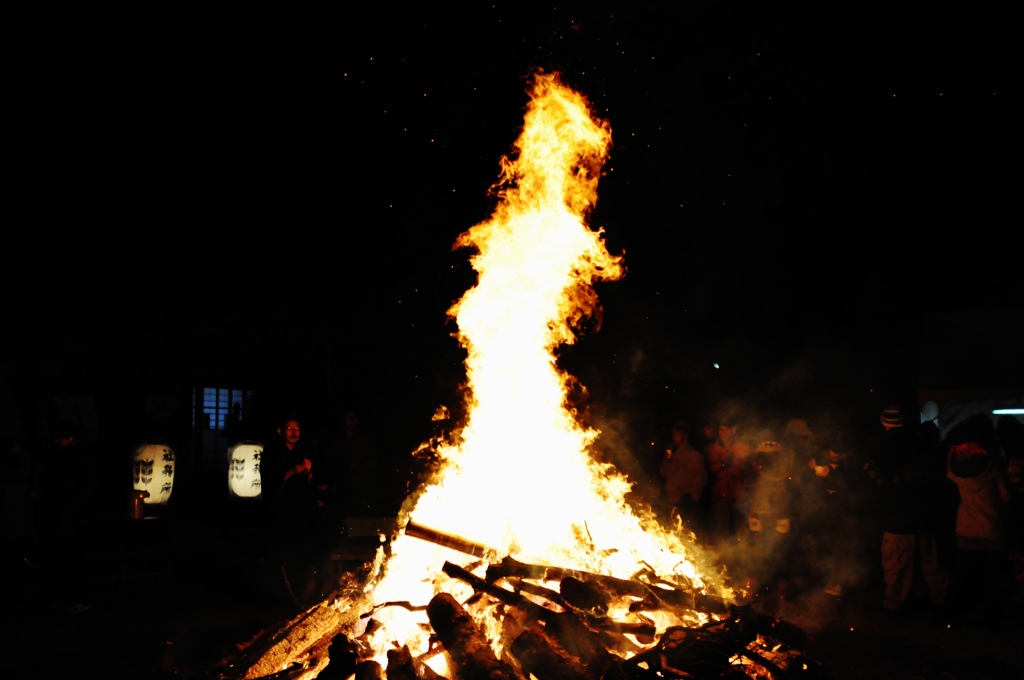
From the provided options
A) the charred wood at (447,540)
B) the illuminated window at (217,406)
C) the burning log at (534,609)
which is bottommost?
the burning log at (534,609)

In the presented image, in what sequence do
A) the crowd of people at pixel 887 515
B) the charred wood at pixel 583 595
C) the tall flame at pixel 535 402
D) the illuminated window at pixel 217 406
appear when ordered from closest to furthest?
the charred wood at pixel 583 595, the tall flame at pixel 535 402, the crowd of people at pixel 887 515, the illuminated window at pixel 217 406

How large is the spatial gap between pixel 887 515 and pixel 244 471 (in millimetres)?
8805

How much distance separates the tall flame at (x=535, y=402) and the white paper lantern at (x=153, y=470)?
20.5ft

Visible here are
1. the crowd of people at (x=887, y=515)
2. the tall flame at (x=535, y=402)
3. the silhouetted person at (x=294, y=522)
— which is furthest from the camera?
the silhouetted person at (x=294, y=522)

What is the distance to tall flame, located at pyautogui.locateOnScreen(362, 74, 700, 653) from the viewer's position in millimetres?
5652

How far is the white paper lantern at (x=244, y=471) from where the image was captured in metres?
11.8

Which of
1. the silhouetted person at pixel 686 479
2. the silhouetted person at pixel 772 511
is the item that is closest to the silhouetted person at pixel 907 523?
the silhouetted person at pixel 772 511

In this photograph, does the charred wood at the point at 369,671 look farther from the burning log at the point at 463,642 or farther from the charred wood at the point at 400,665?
the burning log at the point at 463,642

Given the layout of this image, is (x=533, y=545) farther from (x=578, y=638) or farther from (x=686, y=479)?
(x=686, y=479)

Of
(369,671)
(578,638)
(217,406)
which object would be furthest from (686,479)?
(217,406)

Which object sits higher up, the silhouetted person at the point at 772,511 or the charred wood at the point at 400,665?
the silhouetted person at the point at 772,511

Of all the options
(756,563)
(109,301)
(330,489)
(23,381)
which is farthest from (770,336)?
(23,381)

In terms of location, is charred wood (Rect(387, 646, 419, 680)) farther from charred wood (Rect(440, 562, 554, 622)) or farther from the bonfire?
charred wood (Rect(440, 562, 554, 622))

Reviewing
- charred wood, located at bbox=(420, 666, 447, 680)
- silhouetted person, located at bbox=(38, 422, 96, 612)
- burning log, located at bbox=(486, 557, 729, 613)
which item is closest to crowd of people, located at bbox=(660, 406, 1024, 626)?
burning log, located at bbox=(486, 557, 729, 613)
